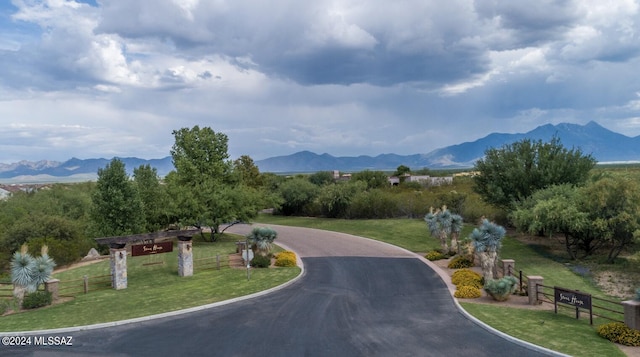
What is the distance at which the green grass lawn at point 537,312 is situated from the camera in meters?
14.9

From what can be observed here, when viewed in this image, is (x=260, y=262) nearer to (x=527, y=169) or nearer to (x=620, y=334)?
(x=620, y=334)

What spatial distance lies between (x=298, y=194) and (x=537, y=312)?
4973 cm

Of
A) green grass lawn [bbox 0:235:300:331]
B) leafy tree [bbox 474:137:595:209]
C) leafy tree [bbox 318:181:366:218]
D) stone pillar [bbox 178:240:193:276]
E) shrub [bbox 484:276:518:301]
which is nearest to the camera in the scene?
green grass lawn [bbox 0:235:300:331]

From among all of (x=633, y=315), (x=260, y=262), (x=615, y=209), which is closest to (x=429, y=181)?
(x=615, y=209)

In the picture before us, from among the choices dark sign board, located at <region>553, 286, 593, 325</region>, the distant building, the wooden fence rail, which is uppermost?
the distant building

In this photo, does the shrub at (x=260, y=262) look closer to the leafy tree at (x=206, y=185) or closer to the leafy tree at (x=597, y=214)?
the leafy tree at (x=206, y=185)

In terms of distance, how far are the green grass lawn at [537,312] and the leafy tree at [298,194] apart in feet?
63.9

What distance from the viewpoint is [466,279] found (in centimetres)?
2377

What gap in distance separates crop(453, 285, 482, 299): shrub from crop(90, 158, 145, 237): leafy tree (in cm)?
2657

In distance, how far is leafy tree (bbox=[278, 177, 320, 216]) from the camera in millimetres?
66688

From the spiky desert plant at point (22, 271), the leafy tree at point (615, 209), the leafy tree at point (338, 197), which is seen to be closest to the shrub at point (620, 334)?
the leafy tree at point (615, 209)

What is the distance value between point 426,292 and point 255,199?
76.5ft

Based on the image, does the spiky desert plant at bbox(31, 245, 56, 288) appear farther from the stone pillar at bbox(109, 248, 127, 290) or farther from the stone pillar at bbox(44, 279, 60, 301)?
the stone pillar at bbox(109, 248, 127, 290)

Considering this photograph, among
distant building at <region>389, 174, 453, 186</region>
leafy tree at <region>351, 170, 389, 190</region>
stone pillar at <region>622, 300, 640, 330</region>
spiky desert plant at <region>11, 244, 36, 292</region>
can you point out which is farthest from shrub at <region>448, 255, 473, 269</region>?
distant building at <region>389, 174, 453, 186</region>
